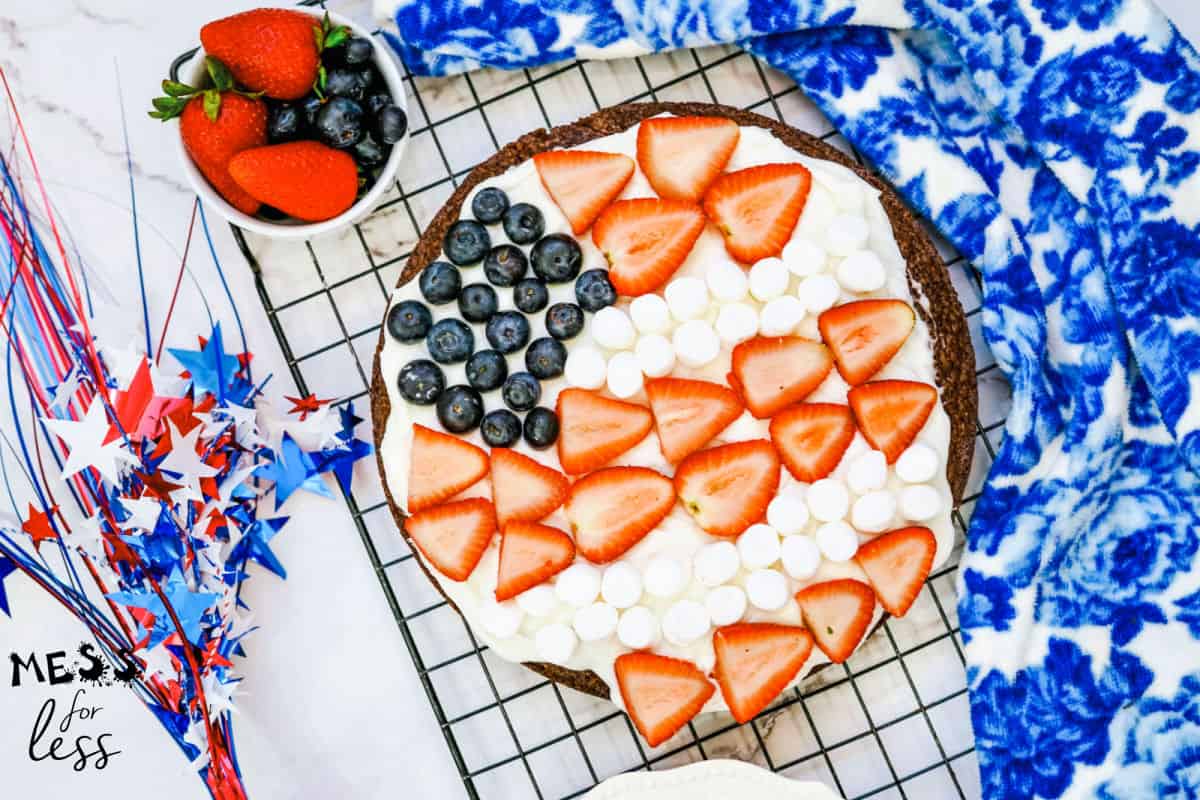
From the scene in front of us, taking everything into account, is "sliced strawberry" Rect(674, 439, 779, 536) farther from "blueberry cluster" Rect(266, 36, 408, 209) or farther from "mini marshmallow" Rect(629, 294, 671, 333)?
"blueberry cluster" Rect(266, 36, 408, 209)

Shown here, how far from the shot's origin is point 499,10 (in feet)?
6.79

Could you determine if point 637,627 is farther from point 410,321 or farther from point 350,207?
point 350,207

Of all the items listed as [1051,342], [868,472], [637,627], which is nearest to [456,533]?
[637,627]

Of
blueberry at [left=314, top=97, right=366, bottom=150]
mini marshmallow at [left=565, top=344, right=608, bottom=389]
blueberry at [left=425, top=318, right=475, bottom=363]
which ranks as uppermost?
blueberry at [left=314, top=97, right=366, bottom=150]

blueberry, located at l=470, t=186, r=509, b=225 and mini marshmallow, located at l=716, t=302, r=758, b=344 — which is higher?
blueberry, located at l=470, t=186, r=509, b=225

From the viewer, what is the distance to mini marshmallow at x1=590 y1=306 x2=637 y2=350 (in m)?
1.88

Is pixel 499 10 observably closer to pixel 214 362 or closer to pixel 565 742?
pixel 214 362

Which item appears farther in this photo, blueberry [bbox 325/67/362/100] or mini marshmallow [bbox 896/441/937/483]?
blueberry [bbox 325/67/362/100]

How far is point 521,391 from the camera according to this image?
188 cm

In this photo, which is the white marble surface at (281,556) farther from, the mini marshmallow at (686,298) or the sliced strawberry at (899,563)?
the sliced strawberry at (899,563)

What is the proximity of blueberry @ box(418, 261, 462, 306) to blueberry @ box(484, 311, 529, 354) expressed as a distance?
8 cm

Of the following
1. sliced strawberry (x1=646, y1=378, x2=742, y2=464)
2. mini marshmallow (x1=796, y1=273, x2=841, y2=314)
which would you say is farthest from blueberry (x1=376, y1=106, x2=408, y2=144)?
mini marshmallow (x1=796, y1=273, x2=841, y2=314)

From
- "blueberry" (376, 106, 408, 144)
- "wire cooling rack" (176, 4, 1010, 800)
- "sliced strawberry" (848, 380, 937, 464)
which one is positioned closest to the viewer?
"sliced strawberry" (848, 380, 937, 464)

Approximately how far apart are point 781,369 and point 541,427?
380mm
